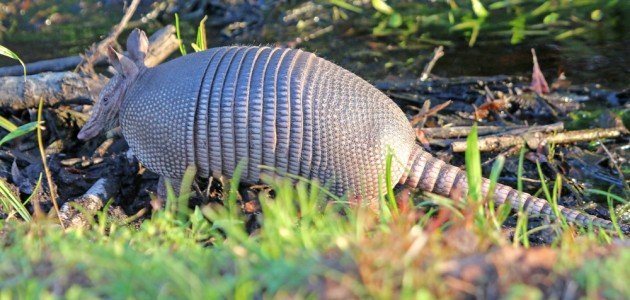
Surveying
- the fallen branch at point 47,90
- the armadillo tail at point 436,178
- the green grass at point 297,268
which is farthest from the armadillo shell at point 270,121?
the green grass at point 297,268

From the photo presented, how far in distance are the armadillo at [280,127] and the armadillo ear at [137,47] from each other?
18 centimetres

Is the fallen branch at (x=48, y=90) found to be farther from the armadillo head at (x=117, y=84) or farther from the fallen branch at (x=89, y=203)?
the fallen branch at (x=89, y=203)

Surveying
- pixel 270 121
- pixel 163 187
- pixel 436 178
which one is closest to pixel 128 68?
pixel 163 187

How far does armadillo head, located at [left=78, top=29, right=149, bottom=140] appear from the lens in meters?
5.45

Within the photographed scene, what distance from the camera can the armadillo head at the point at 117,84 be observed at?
5449 millimetres

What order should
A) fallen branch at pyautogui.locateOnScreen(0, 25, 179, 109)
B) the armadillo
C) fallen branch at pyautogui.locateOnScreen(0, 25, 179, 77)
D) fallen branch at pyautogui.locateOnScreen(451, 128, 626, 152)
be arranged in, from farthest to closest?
fallen branch at pyautogui.locateOnScreen(0, 25, 179, 77) → fallen branch at pyautogui.locateOnScreen(0, 25, 179, 109) → fallen branch at pyautogui.locateOnScreen(451, 128, 626, 152) → the armadillo

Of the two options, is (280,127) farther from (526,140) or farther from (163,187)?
(526,140)

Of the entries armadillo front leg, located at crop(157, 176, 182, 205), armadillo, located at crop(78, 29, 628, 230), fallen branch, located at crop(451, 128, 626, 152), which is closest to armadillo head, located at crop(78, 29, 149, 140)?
armadillo, located at crop(78, 29, 628, 230)

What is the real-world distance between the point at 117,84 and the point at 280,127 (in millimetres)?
1317

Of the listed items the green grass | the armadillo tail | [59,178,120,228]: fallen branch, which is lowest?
[59,178,120,228]: fallen branch

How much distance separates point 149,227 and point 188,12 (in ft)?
27.7

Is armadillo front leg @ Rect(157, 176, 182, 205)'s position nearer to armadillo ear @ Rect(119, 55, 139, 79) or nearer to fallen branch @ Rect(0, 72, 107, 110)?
armadillo ear @ Rect(119, 55, 139, 79)

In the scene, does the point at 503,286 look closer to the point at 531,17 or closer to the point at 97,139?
the point at 97,139

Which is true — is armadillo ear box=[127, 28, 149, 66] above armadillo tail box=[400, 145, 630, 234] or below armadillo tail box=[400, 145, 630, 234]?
above
